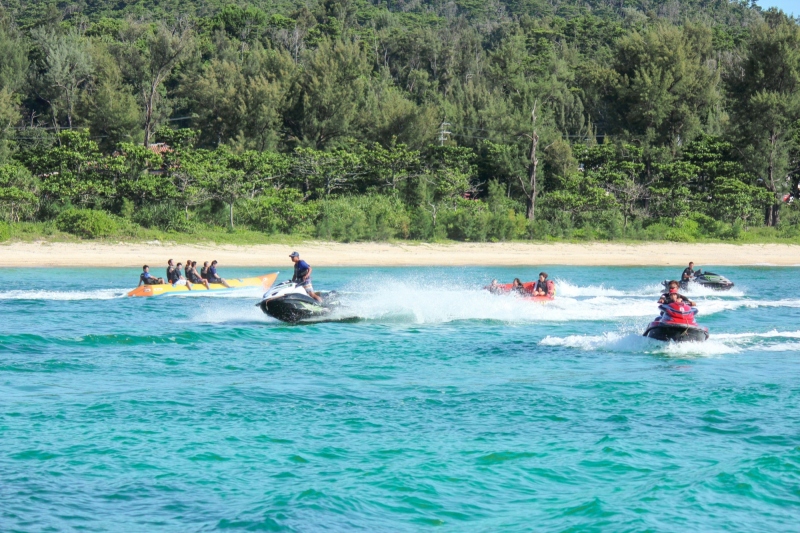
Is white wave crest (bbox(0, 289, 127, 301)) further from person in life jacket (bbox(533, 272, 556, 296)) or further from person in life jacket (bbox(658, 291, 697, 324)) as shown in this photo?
person in life jacket (bbox(658, 291, 697, 324))

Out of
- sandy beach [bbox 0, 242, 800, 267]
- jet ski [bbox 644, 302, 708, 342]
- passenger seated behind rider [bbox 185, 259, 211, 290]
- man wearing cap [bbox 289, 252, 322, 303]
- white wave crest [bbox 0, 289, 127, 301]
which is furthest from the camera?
sandy beach [bbox 0, 242, 800, 267]

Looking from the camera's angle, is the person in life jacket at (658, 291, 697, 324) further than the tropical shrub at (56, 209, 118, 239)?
No

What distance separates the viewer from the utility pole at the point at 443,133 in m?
56.4

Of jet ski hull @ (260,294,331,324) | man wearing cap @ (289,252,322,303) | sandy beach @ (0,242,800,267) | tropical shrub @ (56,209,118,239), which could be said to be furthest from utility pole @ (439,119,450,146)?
man wearing cap @ (289,252,322,303)

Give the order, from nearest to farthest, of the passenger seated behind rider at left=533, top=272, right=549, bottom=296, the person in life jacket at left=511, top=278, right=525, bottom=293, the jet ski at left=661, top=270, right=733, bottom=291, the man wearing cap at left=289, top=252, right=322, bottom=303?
the man wearing cap at left=289, top=252, right=322, bottom=303 → the passenger seated behind rider at left=533, top=272, right=549, bottom=296 → the person in life jacket at left=511, top=278, right=525, bottom=293 → the jet ski at left=661, top=270, right=733, bottom=291

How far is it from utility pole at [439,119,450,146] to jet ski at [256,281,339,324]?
34507 mm

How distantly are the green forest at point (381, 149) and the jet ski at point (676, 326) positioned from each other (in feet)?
90.6

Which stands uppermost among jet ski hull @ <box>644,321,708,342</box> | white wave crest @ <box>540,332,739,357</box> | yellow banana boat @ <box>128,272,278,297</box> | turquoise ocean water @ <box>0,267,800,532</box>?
yellow banana boat @ <box>128,272,278,297</box>

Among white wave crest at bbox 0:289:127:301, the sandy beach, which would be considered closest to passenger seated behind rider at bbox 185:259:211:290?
white wave crest at bbox 0:289:127:301

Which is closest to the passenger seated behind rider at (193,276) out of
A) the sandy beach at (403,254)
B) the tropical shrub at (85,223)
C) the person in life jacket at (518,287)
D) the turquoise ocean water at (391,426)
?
the turquoise ocean water at (391,426)

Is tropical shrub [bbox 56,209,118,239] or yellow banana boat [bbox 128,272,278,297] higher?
tropical shrub [bbox 56,209,118,239]

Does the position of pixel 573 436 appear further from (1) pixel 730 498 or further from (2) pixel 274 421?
(2) pixel 274 421

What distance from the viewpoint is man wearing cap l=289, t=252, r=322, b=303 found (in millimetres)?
21625

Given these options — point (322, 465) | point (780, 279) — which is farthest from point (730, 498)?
point (780, 279)
